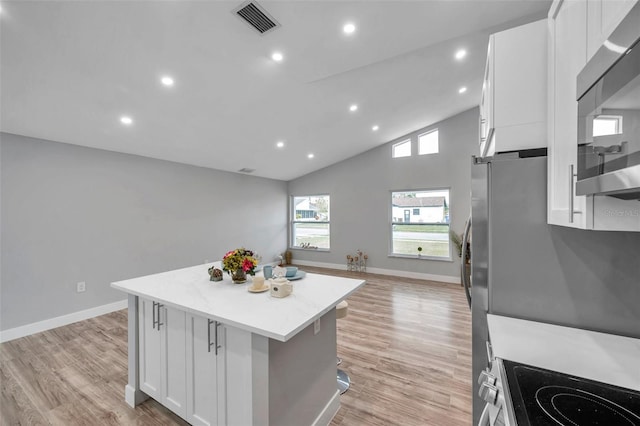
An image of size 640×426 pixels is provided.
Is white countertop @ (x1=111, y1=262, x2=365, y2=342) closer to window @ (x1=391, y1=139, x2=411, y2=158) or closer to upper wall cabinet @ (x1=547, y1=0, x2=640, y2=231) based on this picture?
upper wall cabinet @ (x1=547, y1=0, x2=640, y2=231)

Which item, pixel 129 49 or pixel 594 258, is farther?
pixel 129 49

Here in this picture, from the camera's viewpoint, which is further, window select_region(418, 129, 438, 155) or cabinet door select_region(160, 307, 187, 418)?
window select_region(418, 129, 438, 155)

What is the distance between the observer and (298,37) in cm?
222

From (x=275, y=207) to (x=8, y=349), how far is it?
15.1 feet

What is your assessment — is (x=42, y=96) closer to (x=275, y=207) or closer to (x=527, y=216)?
(x=527, y=216)

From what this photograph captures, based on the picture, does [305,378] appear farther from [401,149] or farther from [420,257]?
[401,149]

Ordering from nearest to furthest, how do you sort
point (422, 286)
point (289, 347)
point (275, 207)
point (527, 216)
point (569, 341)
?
1. point (569, 341)
2. point (527, 216)
3. point (289, 347)
4. point (422, 286)
5. point (275, 207)

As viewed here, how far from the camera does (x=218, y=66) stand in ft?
7.88

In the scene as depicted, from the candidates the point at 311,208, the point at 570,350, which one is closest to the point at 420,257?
the point at 311,208

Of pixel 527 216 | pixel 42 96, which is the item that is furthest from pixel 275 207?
pixel 527 216

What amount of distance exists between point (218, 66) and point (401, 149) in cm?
414

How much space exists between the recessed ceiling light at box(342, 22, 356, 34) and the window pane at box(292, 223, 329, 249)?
453 centimetres

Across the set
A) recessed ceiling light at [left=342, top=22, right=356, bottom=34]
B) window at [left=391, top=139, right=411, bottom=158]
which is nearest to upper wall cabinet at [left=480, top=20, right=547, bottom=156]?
recessed ceiling light at [left=342, top=22, right=356, bottom=34]

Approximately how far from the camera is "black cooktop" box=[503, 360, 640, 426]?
0.61 m
